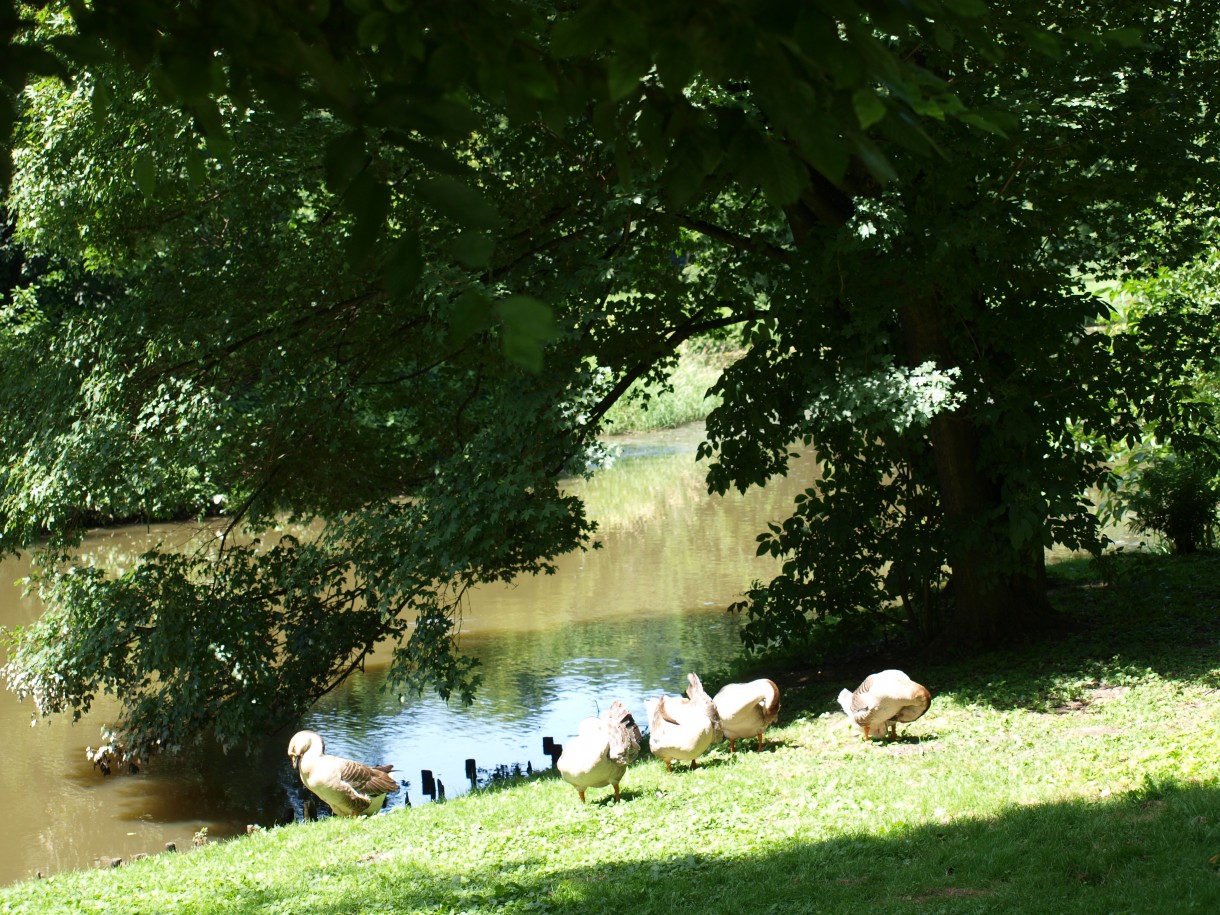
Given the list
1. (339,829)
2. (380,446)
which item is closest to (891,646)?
(380,446)

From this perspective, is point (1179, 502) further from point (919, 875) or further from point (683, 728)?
point (919, 875)

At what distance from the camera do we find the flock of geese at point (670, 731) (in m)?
7.10

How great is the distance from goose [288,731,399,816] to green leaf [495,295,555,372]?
6.91 metres

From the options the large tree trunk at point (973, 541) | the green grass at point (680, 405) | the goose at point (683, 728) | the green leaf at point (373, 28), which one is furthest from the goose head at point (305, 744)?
the green grass at point (680, 405)

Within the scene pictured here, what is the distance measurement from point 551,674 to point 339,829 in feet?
18.8

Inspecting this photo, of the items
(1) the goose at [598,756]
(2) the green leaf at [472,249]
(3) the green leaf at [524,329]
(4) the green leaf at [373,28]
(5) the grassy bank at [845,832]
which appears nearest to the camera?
(3) the green leaf at [524,329]

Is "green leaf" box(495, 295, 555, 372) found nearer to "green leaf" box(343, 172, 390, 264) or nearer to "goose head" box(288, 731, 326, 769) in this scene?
"green leaf" box(343, 172, 390, 264)

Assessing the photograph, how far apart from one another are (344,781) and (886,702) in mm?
3595

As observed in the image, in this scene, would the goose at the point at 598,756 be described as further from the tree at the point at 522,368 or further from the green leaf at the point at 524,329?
the green leaf at the point at 524,329

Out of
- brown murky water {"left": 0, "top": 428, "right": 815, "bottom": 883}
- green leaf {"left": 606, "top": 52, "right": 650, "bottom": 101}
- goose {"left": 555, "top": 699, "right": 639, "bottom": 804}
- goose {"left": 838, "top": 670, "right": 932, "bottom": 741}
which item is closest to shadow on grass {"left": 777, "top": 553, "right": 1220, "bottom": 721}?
goose {"left": 838, "top": 670, "right": 932, "bottom": 741}

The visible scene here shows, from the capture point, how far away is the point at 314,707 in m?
13.4

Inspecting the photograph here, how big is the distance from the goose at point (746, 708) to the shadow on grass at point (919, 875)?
5.97 feet

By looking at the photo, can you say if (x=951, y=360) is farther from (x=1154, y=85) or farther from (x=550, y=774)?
(x=550, y=774)

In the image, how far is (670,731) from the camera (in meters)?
7.71
